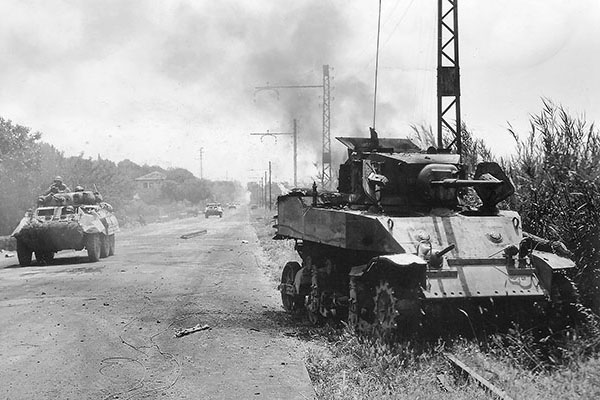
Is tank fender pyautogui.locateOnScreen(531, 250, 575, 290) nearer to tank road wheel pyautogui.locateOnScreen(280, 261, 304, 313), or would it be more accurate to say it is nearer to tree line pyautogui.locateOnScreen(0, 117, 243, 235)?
tank road wheel pyautogui.locateOnScreen(280, 261, 304, 313)

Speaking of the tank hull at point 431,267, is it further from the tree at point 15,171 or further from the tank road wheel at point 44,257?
the tree at point 15,171

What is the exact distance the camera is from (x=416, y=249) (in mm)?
6922

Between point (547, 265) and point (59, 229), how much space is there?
15.0m

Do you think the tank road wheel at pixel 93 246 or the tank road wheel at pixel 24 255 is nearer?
the tank road wheel at pixel 24 255

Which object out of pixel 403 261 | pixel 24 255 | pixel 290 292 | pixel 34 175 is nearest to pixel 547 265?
pixel 403 261

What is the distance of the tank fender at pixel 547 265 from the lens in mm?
6848

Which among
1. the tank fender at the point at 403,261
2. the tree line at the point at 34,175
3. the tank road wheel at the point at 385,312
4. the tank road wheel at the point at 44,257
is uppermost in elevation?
the tree line at the point at 34,175

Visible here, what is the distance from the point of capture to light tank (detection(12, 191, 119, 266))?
18.4 m

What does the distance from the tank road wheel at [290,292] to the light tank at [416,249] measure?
1.42 ft

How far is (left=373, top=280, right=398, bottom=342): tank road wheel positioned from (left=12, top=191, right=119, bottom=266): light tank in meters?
13.7

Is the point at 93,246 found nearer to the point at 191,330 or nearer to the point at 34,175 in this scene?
the point at 191,330

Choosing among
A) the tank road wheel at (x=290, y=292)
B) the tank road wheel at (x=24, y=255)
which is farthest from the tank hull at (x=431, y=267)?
the tank road wheel at (x=24, y=255)

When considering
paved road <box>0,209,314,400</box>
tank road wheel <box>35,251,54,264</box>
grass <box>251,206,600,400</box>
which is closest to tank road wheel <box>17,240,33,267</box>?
tank road wheel <box>35,251,54,264</box>

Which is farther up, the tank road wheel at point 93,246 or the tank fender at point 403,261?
the tank fender at point 403,261
